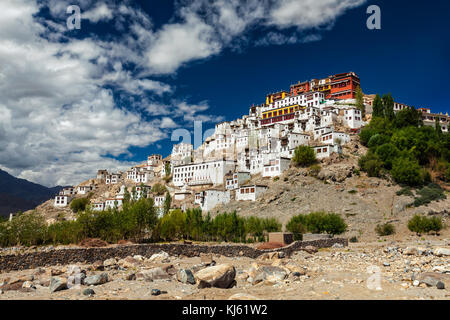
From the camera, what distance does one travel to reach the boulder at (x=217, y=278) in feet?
49.9

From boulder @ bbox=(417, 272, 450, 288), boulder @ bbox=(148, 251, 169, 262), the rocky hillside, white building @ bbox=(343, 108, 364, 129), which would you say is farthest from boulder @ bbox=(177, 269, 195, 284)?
white building @ bbox=(343, 108, 364, 129)

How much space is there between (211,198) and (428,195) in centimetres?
4124

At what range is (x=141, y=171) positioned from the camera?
114 metres

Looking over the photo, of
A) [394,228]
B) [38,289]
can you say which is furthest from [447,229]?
[38,289]

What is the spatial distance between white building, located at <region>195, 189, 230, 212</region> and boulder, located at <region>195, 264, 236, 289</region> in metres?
56.5

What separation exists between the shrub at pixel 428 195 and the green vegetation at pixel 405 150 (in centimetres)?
218

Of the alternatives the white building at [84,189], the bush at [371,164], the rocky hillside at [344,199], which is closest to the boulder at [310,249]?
the rocky hillside at [344,199]

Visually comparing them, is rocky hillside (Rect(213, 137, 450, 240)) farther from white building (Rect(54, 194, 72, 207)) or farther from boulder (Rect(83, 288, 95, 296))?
white building (Rect(54, 194, 72, 207))

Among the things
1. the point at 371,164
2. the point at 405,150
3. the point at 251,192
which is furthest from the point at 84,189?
the point at 405,150

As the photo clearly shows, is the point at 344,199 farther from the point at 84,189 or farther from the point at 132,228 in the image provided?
the point at 84,189

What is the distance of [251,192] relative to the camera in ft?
224

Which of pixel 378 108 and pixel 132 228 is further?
pixel 378 108

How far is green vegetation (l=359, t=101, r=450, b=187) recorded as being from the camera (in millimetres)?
58312
